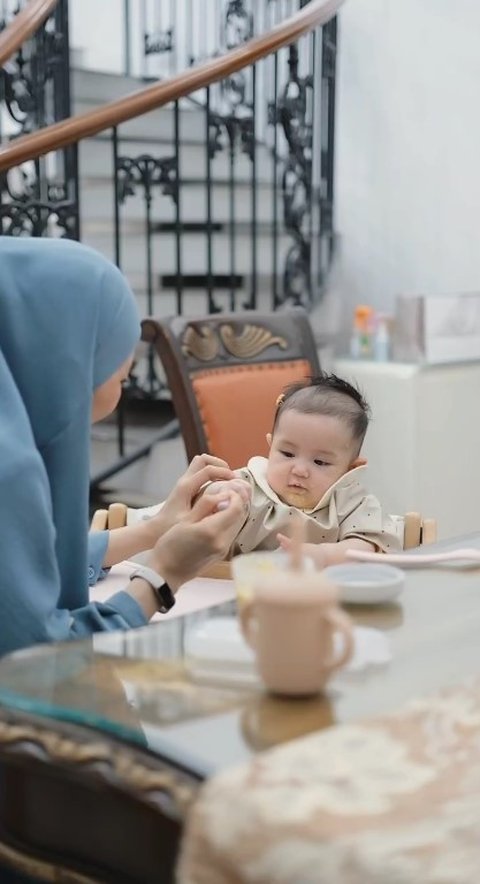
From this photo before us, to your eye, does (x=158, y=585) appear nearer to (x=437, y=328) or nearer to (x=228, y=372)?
(x=228, y=372)

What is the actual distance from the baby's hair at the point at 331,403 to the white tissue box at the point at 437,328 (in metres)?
2.11

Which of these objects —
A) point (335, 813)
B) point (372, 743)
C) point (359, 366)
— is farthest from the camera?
point (359, 366)

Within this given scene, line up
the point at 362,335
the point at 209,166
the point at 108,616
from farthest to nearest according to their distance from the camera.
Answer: the point at 362,335 < the point at 209,166 < the point at 108,616

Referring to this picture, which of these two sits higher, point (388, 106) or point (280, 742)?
point (388, 106)

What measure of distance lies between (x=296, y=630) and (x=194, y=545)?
1.66ft

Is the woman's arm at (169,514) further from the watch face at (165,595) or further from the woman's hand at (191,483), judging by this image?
the watch face at (165,595)

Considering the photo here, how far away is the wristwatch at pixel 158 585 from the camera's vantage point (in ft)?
5.07

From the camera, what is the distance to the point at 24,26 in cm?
388

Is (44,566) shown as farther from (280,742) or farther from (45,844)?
(280,742)

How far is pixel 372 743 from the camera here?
3.30 feet

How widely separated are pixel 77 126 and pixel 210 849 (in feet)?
9.76

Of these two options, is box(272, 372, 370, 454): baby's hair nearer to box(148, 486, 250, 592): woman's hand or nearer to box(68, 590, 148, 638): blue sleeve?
box(148, 486, 250, 592): woman's hand

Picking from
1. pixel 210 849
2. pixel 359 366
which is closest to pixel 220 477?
pixel 210 849

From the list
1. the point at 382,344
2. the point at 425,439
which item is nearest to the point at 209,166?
the point at 382,344
